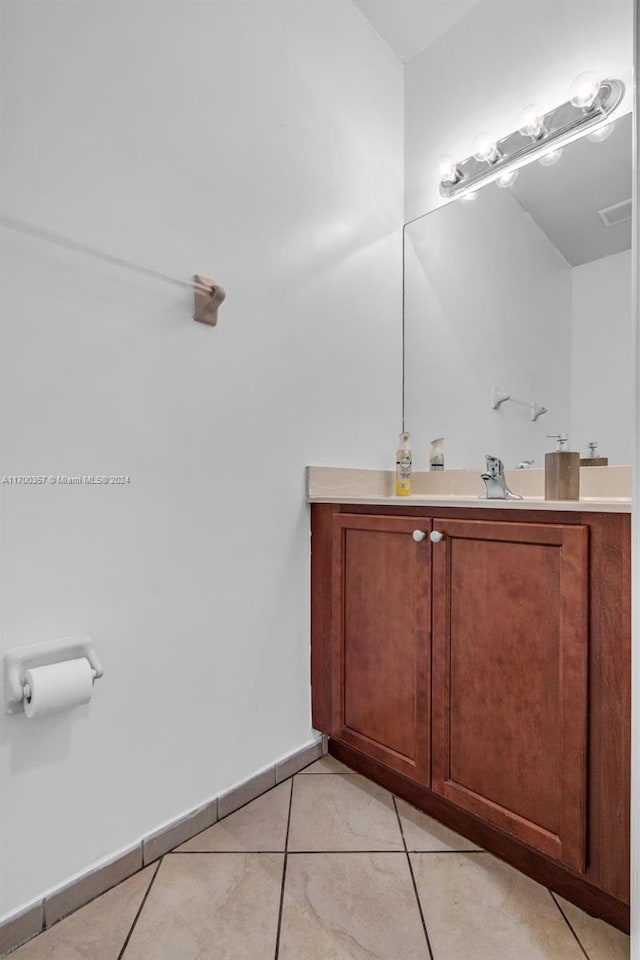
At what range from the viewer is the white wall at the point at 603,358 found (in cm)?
132

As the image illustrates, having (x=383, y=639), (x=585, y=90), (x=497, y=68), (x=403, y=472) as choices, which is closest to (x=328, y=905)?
(x=383, y=639)

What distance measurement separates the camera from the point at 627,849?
0.89 meters

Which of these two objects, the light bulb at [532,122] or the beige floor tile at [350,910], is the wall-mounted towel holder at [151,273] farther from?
the beige floor tile at [350,910]

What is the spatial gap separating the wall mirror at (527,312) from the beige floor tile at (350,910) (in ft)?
3.84

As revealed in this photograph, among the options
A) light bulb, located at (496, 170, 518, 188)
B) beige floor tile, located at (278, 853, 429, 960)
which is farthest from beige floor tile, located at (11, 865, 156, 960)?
light bulb, located at (496, 170, 518, 188)

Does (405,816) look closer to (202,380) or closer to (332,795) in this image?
(332,795)

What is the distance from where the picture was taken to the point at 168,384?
46.3 inches

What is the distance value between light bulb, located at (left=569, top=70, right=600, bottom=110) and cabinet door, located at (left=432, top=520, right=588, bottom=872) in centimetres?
130

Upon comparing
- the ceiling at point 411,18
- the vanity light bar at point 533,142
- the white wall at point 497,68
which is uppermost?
the ceiling at point 411,18

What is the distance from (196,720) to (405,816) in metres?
0.61

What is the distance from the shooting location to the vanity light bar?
1.37 metres

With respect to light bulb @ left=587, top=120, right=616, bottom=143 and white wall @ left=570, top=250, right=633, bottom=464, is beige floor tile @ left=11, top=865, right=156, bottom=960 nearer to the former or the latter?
white wall @ left=570, top=250, right=633, bottom=464

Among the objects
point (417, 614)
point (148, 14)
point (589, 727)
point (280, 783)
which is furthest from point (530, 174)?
point (280, 783)

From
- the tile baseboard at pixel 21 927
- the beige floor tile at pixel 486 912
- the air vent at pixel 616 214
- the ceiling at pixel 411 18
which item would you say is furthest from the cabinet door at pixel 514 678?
the ceiling at pixel 411 18
